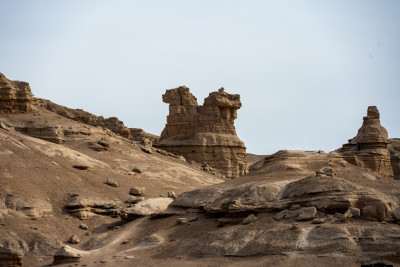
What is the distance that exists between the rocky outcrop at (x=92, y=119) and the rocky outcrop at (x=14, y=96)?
5649mm

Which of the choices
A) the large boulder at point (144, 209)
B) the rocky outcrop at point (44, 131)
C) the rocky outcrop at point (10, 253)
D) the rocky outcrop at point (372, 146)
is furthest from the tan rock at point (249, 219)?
the rocky outcrop at point (372, 146)

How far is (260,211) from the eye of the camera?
1900 cm

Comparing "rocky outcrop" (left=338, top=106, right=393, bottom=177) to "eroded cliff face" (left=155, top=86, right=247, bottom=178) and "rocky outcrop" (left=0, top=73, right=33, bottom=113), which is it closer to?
"eroded cliff face" (left=155, top=86, right=247, bottom=178)

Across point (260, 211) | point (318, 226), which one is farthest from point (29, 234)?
point (318, 226)

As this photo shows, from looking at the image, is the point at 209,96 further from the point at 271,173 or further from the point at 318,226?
the point at 318,226

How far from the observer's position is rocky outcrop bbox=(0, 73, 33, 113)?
39.1m

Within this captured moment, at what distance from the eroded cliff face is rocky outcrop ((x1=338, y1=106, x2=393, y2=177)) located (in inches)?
343

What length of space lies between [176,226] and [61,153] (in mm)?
12507

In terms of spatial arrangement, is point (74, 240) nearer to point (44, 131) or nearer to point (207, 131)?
point (44, 131)

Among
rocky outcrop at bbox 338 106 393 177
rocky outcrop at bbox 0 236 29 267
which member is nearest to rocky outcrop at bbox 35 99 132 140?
rocky outcrop at bbox 338 106 393 177

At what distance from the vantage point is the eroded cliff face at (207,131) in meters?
45.3

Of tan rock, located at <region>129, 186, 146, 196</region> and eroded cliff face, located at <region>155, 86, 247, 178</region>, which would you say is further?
eroded cliff face, located at <region>155, 86, 247, 178</region>

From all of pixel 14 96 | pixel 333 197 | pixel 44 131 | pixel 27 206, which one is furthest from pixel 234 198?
pixel 14 96

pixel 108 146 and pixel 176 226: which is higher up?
pixel 108 146
